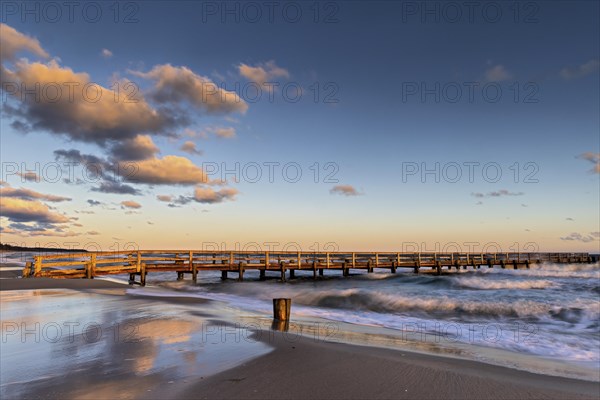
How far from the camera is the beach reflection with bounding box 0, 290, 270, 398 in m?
4.22

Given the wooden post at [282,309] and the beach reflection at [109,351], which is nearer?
the beach reflection at [109,351]

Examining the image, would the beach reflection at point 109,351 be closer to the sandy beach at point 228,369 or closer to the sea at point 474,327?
the sandy beach at point 228,369

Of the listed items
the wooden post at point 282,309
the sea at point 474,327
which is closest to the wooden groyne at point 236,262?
the wooden post at point 282,309

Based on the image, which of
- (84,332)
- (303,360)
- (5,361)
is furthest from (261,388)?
(84,332)

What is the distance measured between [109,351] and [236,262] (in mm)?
33767

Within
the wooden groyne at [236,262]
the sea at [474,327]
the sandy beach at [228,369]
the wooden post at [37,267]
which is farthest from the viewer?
the wooden groyne at [236,262]

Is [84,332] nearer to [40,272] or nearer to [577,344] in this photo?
[577,344]

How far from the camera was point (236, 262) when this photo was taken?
128 feet

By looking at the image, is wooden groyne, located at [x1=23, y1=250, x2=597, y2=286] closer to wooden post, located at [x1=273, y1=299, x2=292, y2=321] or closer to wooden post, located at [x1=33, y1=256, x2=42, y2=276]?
wooden post, located at [x1=33, y1=256, x2=42, y2=276]

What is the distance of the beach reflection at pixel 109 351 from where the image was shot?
422cm

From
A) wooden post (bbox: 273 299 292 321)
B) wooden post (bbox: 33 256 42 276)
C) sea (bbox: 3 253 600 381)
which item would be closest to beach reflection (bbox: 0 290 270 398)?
wooden post (bbox: 273 299 292 321)

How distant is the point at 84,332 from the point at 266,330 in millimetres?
3508

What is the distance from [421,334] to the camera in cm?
896

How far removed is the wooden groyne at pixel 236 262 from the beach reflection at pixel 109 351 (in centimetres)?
675
